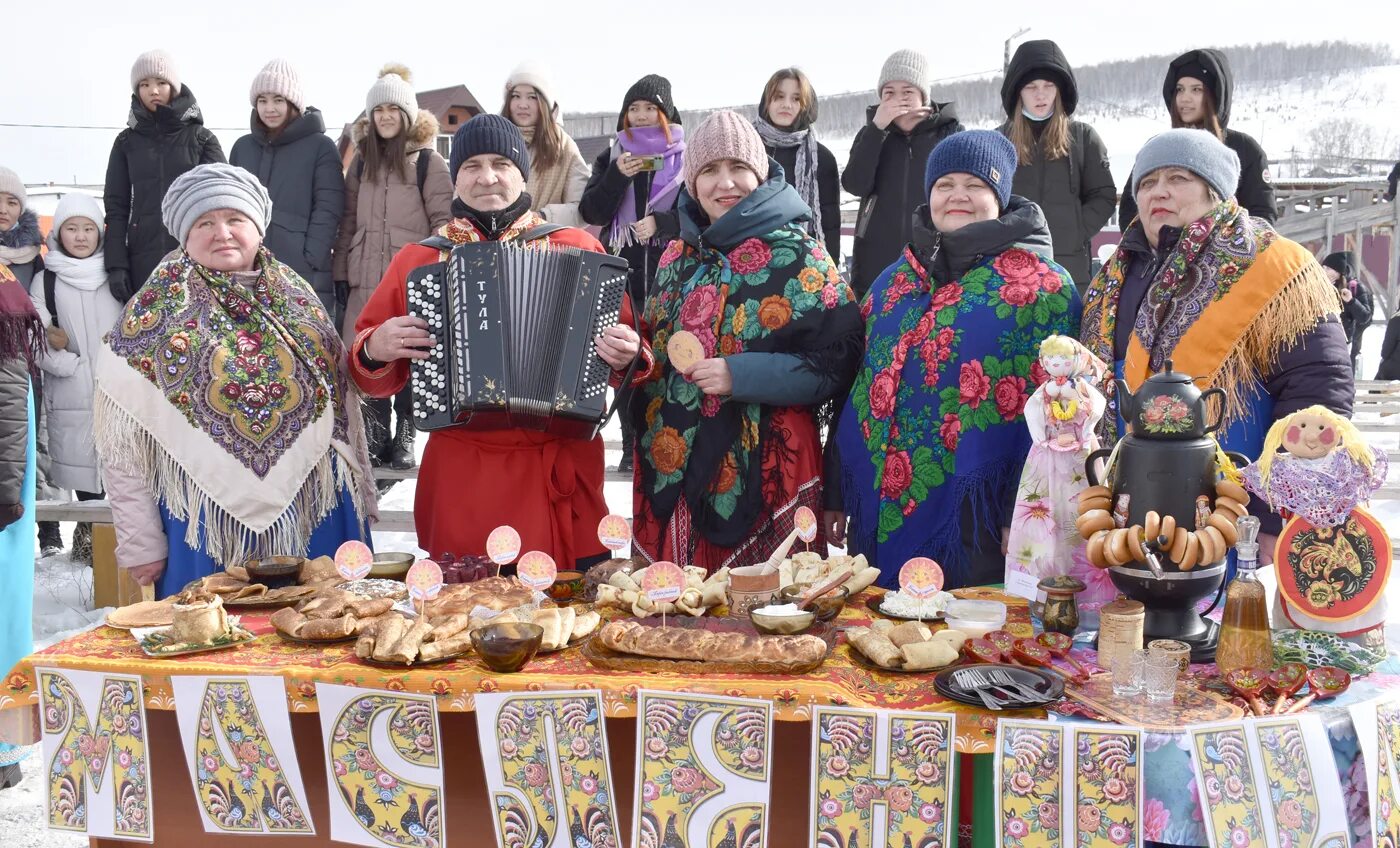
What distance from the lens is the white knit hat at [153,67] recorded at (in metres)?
5.44

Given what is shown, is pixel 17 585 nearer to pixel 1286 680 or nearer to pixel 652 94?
pixel 652 94

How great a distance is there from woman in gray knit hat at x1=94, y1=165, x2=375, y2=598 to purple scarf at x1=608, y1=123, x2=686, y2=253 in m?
2.16

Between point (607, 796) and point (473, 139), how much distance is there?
1.94 m

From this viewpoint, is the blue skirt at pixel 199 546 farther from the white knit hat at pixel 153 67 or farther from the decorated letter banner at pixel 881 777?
the white knit hat at pixel 153 67

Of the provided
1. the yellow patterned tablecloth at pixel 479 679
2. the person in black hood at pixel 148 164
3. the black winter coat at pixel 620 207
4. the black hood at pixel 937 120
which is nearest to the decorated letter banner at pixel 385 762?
the yellow patterned tablecloth at pixel 479 679

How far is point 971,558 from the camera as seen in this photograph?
3004mm

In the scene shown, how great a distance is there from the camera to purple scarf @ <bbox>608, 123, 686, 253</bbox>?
16.6 feet

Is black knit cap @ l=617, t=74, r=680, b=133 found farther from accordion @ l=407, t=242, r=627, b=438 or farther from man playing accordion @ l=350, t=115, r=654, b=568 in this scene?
accordion @ l=407, t=242, r=627, b=438

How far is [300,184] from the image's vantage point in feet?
17.9

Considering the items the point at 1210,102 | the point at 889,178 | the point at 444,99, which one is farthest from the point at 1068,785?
the point at 444,99

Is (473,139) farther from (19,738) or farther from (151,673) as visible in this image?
(19,738)

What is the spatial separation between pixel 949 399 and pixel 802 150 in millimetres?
2549

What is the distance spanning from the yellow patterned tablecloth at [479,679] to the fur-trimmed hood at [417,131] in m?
3.69

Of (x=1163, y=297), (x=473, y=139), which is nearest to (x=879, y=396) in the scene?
(x=1163, y=297)
